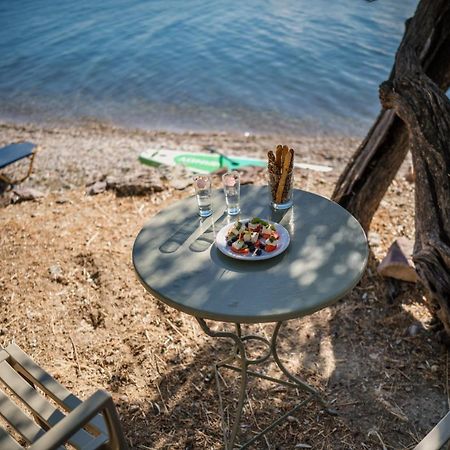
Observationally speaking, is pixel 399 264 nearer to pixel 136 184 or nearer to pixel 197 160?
pixel 136 184

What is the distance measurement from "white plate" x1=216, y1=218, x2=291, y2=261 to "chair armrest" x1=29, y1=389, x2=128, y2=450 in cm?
86

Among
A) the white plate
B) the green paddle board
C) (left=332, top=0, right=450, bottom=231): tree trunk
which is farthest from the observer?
the green paddle board

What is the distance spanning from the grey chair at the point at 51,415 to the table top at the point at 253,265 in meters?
0.52

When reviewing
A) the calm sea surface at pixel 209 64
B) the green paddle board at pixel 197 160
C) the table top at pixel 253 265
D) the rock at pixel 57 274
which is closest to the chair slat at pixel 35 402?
the table top at pixel 253 265

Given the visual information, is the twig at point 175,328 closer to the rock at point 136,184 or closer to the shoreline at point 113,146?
the rock at point 136,184

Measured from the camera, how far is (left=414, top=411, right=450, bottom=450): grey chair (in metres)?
1.59

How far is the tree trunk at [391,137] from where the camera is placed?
3420 mm

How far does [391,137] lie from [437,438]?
2470mm

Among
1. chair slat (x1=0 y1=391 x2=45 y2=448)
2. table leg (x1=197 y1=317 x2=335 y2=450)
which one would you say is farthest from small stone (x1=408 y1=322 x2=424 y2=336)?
chair slat (x1=0 y1=391 x2=45 y2=448)

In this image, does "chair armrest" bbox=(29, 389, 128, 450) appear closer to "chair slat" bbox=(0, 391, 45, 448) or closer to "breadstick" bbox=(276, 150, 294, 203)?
"chair slat" bbox=(0, 391, 45, 448)

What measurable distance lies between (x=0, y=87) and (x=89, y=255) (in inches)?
321

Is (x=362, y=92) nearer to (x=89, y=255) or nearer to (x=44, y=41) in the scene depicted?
(x=89, y=255)

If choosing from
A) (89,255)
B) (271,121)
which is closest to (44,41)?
(271,121)

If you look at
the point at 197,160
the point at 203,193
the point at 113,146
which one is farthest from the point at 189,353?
the point at 113,146
